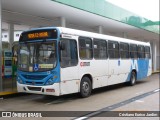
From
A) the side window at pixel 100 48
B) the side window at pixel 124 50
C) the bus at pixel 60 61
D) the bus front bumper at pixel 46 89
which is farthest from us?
the side window at pixel 124 50

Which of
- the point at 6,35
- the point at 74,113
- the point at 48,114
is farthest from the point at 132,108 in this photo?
the point at 6,35

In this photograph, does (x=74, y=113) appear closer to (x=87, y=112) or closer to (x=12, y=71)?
(x=87, y=112)

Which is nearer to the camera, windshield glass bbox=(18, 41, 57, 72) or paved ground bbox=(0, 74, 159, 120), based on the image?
paved ground bbox=(0, 74, 159, 120)

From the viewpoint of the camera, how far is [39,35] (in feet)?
33.7

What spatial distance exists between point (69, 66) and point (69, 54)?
0.46 metres

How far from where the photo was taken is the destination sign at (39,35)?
392 inches

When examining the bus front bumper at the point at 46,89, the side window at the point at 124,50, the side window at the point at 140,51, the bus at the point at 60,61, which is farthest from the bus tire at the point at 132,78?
the bus front bumper at the point at 46,89

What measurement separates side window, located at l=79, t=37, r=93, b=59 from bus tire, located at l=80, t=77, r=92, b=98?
951mm

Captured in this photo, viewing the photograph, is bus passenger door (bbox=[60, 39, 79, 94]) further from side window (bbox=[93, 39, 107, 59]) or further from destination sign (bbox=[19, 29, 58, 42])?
side window (bbox=[93, 39, 107, 59])

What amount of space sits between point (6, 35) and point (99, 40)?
533 inches

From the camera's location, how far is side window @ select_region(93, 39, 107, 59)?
1216 centimetres

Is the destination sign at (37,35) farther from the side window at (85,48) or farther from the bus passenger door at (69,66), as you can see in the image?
the side window at (85,48)

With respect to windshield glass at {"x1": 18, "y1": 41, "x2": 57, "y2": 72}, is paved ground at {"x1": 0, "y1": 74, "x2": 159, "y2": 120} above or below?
below

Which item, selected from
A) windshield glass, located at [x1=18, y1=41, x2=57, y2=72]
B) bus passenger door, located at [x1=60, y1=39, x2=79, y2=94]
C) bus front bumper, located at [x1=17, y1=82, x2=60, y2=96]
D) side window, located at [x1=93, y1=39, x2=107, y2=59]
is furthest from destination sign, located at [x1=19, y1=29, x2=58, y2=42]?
side window, located at [x1=93, y1=39, x2=107, y2=59]
